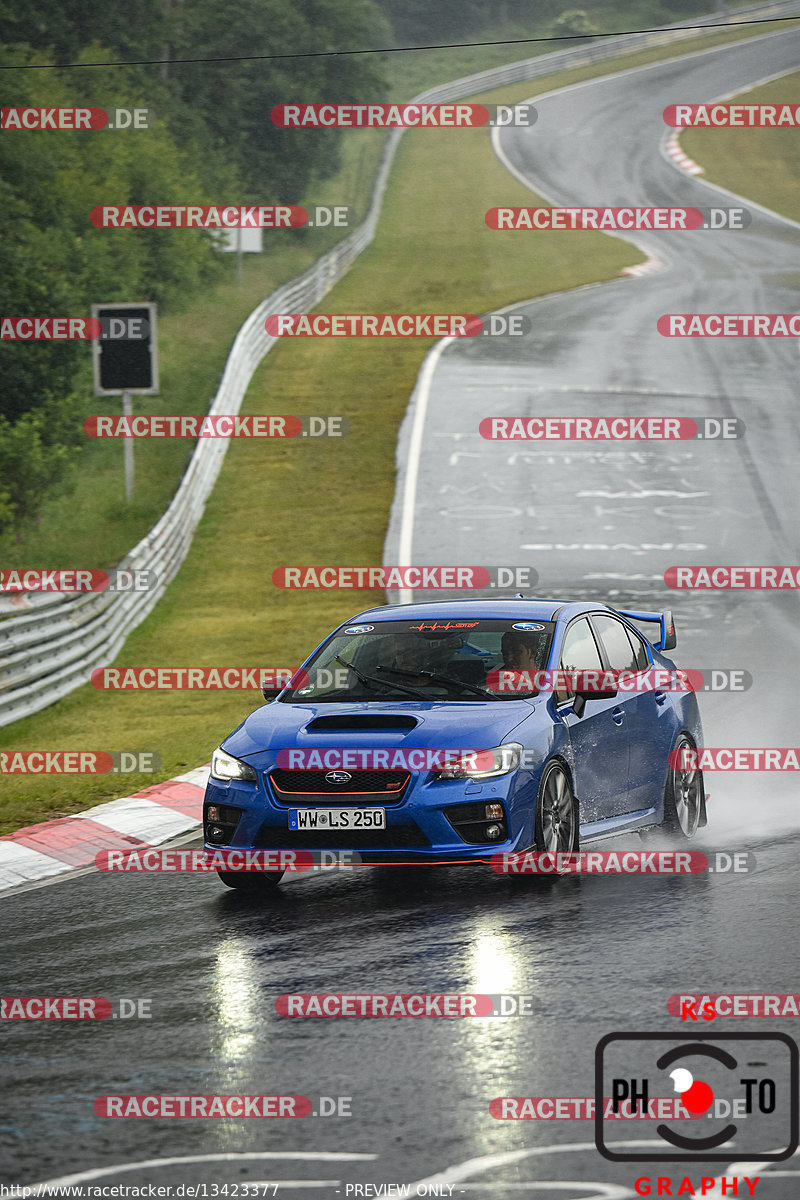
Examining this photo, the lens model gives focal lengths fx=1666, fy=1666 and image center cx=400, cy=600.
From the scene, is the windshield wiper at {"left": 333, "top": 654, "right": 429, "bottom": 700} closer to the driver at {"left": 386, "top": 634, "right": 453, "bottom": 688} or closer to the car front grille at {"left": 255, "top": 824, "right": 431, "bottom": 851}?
the driver at {"left": 386, "top": 634, "right": 453, "bottom": 688}

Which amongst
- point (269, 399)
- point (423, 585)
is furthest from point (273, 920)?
point (269, 399)

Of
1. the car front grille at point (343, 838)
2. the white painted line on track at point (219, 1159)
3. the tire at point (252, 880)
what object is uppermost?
the car front grille at point (343, 838)

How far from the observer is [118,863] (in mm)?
10062

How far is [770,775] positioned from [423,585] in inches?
452

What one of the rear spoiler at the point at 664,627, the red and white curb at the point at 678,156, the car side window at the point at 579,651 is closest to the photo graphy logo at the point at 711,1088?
the car side window at the point at 579,651

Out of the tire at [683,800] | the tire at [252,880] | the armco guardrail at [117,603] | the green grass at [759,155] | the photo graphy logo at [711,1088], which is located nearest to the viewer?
the photo graphy logo at [711,1088]

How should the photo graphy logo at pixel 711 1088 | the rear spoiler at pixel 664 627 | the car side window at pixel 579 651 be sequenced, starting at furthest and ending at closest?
the rear spoiler at pixel 664 627
the car side window at pixel 579 651
the photo graphy logo at pixel 711 1088

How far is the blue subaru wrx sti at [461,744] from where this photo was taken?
8531mm

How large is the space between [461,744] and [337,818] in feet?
2.44

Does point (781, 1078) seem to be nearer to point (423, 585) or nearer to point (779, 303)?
point (423, 585)

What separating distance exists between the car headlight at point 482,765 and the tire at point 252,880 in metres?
1.22

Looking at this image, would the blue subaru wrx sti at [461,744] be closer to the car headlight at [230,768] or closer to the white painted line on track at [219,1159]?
the car headlight at [230,768]

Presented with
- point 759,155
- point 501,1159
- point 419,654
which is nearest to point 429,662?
point 419,654

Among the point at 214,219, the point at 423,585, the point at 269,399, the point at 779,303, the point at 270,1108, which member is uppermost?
the point at 214,219
